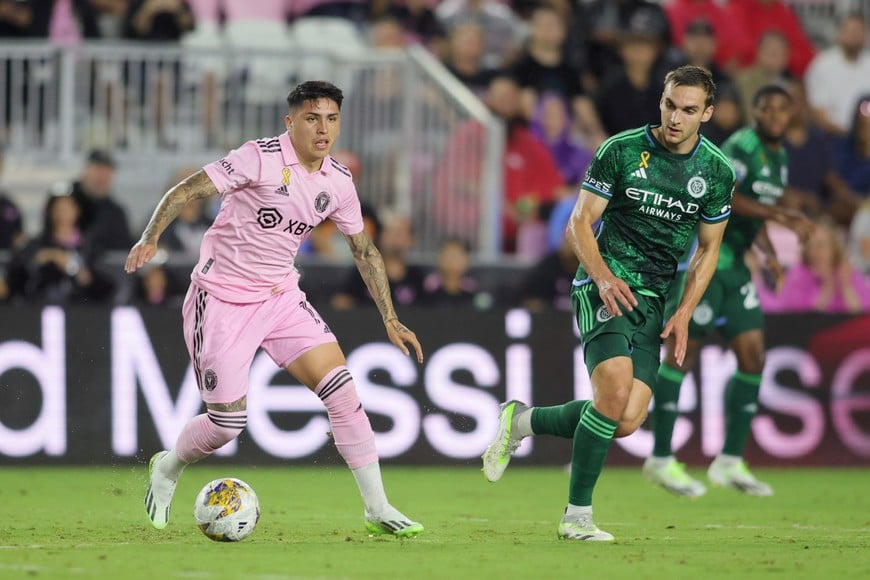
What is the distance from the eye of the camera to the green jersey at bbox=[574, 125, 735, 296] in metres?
8.66

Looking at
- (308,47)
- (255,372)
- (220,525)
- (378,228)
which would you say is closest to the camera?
(220,525)

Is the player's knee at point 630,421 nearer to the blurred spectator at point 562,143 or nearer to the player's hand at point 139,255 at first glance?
the player's hand at point 139,255

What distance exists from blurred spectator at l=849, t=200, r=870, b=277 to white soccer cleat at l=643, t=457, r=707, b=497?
5538mm

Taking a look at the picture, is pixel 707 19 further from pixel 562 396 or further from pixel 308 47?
pixel 562 396

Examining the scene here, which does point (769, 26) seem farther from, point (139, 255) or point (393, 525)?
point (139, 255)

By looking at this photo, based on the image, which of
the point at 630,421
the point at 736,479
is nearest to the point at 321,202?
the point at 630,421

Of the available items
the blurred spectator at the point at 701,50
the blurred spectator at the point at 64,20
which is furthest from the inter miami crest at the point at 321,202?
the blurred spectator at the point at 701,50

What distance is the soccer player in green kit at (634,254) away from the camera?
850 cm

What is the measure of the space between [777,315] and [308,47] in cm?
593

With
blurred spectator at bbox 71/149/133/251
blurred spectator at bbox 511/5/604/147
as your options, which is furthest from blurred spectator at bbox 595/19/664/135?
blurred spectator at bbox 71/149/133/251

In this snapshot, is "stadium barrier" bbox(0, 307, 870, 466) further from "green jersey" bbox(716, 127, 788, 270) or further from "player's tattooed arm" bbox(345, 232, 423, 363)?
"player's tattooed arm" bbox(345, 232, 423, 363)

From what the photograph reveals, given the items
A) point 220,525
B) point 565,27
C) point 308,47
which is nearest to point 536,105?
point 565,27

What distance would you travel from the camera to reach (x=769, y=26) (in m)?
19.4

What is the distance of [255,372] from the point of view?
43.8 feet
